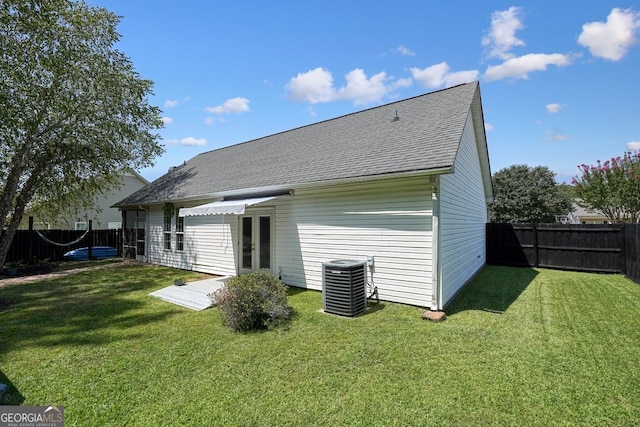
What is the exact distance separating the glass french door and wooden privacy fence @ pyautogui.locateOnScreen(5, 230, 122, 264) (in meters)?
13.2

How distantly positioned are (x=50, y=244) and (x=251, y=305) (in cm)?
1910

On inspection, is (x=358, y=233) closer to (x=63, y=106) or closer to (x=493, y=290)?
(x=493, y=290)

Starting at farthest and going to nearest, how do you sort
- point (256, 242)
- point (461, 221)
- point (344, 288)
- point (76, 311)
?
1. point (256, 242)
2. point (461, 221)
3. point (76, 311)
4. point (344, 288)

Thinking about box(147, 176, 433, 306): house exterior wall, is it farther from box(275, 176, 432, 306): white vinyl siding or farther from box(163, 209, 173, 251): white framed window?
box(163, 209, 173, 251): white framed window

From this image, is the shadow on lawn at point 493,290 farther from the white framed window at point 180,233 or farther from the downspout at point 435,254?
the white framed window at point 180,233

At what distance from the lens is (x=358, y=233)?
9273 millimetres

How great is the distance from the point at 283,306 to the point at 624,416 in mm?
5863

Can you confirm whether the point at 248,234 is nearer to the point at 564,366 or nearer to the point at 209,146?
the point at 564,366

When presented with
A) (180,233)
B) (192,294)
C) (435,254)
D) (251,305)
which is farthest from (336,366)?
(180,233)

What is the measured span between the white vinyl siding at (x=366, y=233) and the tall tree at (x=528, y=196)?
30301 millimetres

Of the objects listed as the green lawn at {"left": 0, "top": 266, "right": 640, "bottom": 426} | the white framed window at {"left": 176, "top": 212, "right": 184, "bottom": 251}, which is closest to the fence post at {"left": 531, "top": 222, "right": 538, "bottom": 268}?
the green lawn at {"left": 0, "top": 266, "right": 640, "bottom": 426}

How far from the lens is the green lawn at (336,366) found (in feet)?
12.8

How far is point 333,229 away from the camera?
32.3 ft

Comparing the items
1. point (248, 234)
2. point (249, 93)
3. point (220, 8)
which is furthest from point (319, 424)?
point (249, 93)
